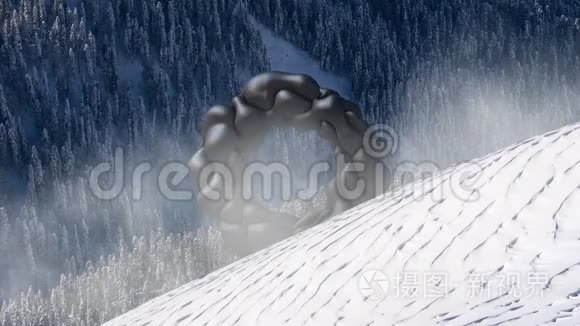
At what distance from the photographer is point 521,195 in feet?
19.6

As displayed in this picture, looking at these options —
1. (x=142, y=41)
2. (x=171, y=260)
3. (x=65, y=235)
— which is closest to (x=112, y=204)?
(x=65, y=235)

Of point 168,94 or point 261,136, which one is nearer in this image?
point 261,136

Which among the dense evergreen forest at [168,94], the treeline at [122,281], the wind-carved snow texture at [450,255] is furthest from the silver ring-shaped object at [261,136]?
the dense evergreen forest at [168,94]

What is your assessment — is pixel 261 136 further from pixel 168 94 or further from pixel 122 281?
pixel 168 94

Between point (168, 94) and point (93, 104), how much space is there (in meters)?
9.77

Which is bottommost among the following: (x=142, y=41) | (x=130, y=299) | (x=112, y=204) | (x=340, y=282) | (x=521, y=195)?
(x=130, y=299)

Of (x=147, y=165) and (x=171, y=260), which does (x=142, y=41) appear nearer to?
(x=147, y=165)

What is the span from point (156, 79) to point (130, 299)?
1324 inches

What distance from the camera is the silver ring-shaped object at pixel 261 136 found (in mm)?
25422

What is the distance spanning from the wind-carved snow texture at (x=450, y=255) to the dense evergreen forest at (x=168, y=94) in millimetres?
60905

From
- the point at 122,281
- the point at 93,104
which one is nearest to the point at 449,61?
the point at 93,104

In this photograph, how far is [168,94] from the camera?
96.1 metres

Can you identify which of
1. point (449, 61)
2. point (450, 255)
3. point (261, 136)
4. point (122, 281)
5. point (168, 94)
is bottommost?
point (122, 281)

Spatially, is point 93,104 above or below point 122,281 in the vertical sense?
above
